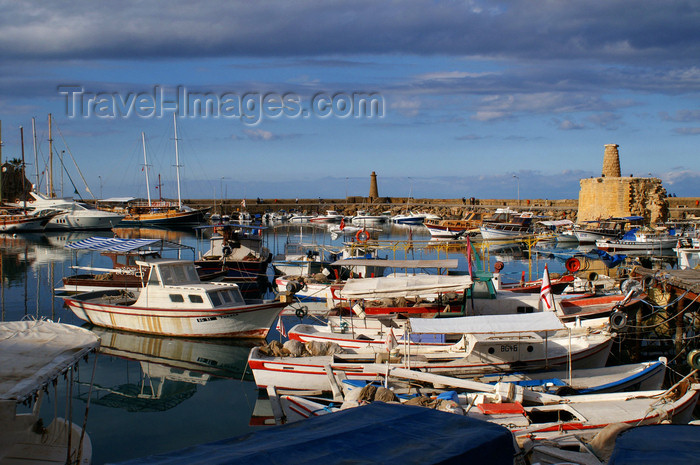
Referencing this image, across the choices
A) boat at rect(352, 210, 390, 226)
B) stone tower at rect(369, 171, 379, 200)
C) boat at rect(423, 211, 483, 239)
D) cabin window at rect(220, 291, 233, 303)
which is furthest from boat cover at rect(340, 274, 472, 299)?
stone tower at rect(369, 171, 379, 200)

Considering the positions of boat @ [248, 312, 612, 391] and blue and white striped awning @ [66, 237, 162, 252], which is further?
blue and white striped awning @ [66, 237, 162, 252]

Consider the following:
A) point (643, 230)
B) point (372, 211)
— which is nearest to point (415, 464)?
point (643, 230)

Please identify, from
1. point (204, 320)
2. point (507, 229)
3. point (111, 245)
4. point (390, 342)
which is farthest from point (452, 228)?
point (390, 342)

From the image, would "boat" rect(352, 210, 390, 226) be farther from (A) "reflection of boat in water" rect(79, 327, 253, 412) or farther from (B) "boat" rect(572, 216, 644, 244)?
(A) "reflection of boat in water" rect(79, 327, 253, 412)

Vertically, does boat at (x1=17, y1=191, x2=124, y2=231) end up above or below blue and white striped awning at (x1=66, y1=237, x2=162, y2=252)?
above

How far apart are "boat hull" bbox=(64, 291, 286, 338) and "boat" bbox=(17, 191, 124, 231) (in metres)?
57.8

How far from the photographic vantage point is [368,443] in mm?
6750

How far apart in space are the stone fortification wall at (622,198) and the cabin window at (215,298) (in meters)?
44.1

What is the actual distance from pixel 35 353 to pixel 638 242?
45.8m

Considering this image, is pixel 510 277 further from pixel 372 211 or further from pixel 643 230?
pixel 372 211

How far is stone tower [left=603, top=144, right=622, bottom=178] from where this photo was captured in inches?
2109

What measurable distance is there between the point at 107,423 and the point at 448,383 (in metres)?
8.48

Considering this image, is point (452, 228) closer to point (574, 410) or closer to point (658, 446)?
point (574, 410)

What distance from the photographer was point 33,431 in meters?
10.1
